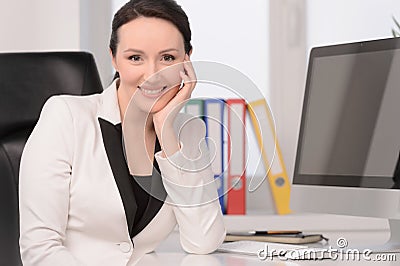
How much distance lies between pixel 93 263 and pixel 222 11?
1.61m

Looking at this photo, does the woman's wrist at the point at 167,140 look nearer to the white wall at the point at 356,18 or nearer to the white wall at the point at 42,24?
the white wall at the point at 42,24

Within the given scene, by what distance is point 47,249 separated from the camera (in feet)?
4.34

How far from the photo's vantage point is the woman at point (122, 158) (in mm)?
1335

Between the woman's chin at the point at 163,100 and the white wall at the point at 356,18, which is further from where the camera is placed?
the white wall at the point at 356,18

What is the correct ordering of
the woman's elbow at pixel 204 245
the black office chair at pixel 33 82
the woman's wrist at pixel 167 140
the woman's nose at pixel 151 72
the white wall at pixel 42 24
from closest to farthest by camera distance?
the woman's nose at pixel 151 72
the woman's wrist at pixel 167 140
the woman's elbow at pixel 204 245
the black office chair at pixel 33 82
the white wall at pixel 42 24

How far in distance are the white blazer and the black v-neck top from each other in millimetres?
11

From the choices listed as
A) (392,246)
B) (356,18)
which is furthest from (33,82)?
(356,18)

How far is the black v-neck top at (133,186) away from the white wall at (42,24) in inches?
48.4

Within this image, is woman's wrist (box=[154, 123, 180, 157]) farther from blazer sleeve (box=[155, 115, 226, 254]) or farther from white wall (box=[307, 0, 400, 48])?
white wall (box=[307, 0, 400, 48])

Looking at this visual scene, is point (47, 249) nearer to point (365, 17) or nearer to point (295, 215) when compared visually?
point (295, 215)

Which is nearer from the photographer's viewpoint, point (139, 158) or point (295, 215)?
point (139, 158)

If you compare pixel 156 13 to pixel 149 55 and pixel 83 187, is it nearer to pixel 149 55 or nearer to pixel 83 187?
pixel 149 55

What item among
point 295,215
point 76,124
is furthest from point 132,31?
point 295,215

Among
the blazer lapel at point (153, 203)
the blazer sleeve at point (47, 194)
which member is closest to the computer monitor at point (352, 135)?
the blazer lapel at point (153, 203)
